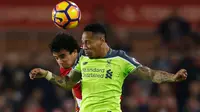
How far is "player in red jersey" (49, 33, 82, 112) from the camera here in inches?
330

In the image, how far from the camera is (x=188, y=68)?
510 inches

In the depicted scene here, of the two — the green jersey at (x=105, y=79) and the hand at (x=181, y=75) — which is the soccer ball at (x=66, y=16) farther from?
the hand at (x=181, y=75)

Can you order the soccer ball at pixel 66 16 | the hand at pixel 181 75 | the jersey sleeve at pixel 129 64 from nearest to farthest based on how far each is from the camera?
the hand at pixel 181 75, the jersey sleeve at pixel 129 64, the soccer ball at pixel 66 16

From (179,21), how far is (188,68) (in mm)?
1095

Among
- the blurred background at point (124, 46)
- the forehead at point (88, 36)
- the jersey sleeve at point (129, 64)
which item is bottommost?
the blurred background at point (124, 46)

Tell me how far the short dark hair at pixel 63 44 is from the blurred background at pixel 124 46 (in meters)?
3.42

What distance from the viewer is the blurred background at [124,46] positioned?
494 inches

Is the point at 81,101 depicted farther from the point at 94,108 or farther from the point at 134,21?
the point at 134,21

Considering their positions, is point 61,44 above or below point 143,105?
above

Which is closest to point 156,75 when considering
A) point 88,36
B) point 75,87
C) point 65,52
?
point 88,36

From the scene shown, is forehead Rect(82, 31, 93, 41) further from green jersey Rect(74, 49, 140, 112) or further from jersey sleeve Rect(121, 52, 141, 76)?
jersey sleeve Rect(121, 52, 141, 76)

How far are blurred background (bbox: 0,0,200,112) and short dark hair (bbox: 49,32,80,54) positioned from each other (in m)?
3.42

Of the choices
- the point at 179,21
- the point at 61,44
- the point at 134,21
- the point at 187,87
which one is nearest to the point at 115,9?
the point at 134,21

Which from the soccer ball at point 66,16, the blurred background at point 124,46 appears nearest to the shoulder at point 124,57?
the soccer ball at point 66,16
